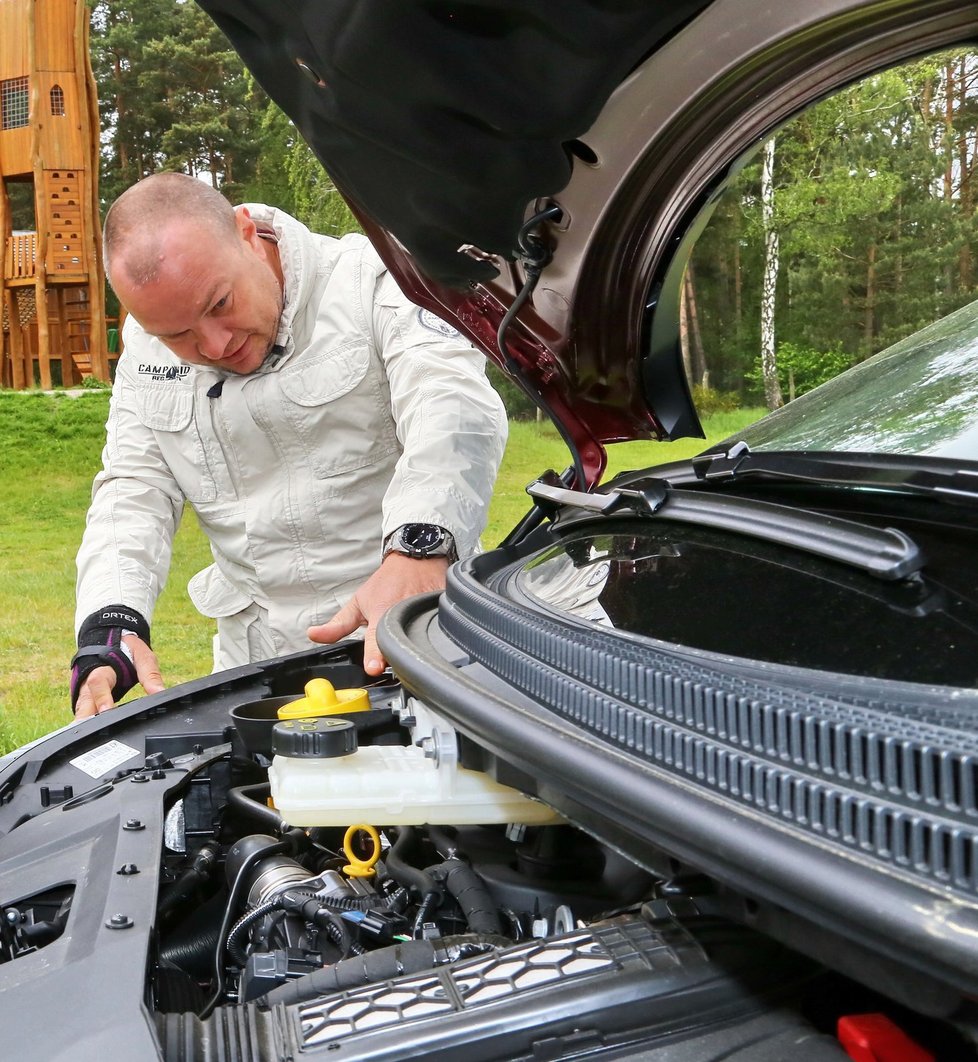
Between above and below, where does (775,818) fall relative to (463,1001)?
above

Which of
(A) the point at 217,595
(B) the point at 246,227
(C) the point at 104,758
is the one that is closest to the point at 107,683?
Result: (C) the point at 104,758

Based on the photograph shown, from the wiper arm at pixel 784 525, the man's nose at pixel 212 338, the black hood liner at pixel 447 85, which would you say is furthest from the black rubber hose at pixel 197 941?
the man's nose at pixel 212 338

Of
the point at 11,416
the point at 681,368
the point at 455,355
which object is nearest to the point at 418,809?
the point at 681,368

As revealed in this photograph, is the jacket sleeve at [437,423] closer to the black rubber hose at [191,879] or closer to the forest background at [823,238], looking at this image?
the black rubber hose at [191,879]

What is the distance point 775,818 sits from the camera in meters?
0.75

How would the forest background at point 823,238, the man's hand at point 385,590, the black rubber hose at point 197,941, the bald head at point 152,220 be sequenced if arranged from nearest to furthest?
the black rubber hose at point 197,941 → the man's hand at point 385,590 → the bald head at point 152,220 → the forest background at point 823,238

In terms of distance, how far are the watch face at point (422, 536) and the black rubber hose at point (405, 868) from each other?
0.73 m

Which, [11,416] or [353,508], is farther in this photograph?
[11,416]

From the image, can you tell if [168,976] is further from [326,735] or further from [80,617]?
[80,617]

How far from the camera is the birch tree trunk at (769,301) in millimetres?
8805

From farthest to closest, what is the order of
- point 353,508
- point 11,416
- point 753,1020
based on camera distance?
point 11,416
point 353,508
point 753,1020

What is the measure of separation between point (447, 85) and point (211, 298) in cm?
120

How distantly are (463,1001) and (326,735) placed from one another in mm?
391

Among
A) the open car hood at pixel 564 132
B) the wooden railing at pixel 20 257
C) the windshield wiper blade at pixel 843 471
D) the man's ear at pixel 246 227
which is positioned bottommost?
the windshield wiper blade at pixel 843 471
